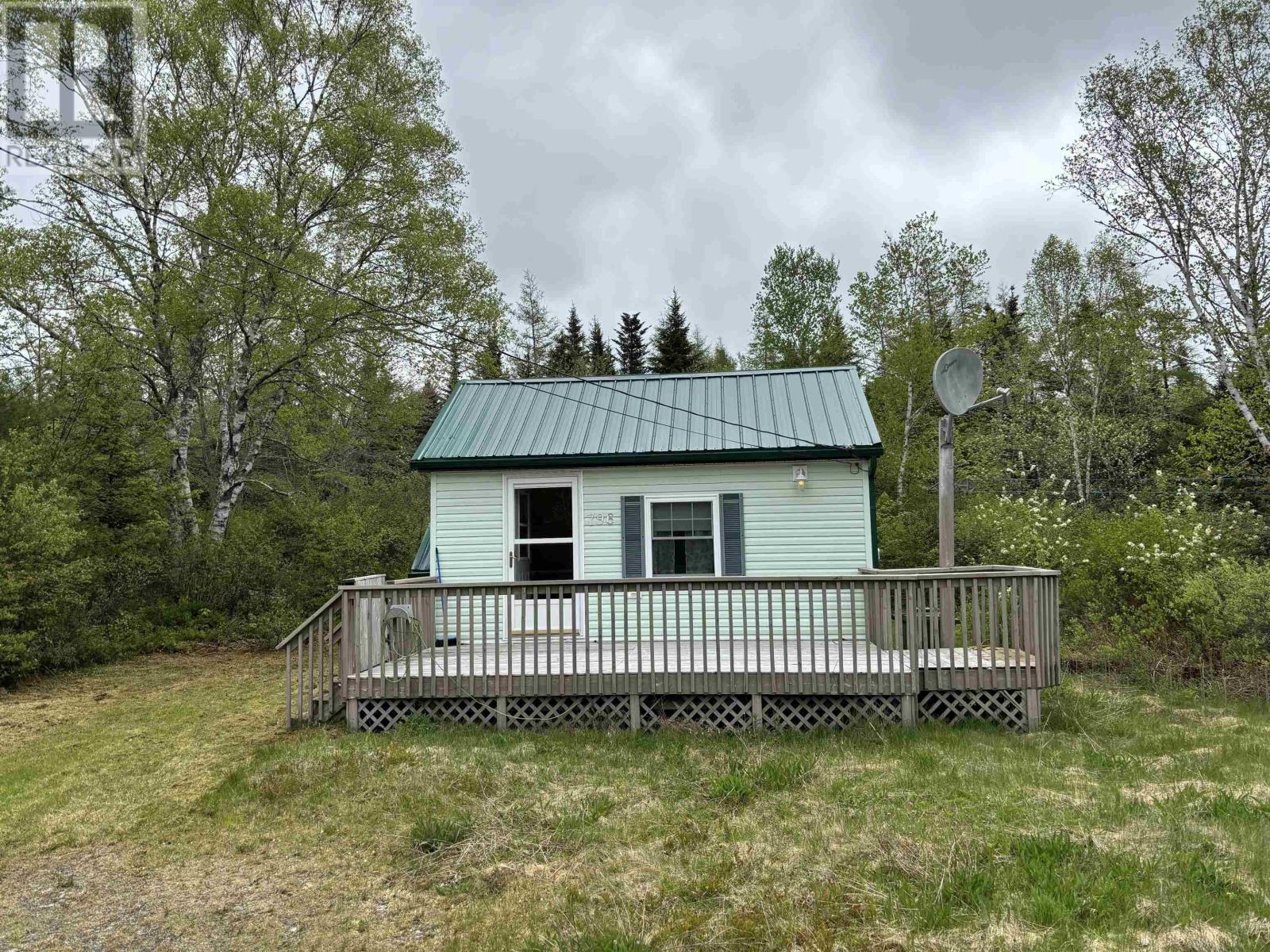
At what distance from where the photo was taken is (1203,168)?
1387 cm

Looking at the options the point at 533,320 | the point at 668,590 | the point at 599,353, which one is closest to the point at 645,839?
the point at 668,590

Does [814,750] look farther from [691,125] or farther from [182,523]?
[691,125]

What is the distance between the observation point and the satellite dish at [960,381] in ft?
24.2

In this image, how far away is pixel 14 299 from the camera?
43.7 feet

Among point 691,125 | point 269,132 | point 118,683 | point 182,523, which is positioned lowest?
point 118,683

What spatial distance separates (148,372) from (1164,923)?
16.4m

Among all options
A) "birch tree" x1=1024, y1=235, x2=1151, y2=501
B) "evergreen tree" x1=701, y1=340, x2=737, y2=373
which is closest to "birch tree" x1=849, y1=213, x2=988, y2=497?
"birch tree" x1=1024, y1=235, x2=1151, y2=501

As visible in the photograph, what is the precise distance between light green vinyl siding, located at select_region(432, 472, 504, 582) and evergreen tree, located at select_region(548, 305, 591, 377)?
16308mm

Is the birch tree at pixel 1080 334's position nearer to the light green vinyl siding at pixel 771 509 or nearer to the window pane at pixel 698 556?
the light green vinyl siding at pixel 771 509

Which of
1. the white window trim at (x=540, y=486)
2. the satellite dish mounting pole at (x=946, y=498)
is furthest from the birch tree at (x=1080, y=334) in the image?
the white window trim at (x=540, y=486)

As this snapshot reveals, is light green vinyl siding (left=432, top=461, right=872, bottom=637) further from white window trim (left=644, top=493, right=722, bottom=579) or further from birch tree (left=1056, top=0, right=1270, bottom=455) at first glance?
birch tree (left=1056, top=0, right=1270, bottom=455)

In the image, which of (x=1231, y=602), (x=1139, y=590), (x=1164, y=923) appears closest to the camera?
(x=1164, y=923)

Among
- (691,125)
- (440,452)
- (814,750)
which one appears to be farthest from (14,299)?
(814,750)

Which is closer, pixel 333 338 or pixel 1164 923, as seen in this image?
pixel 1164 923
